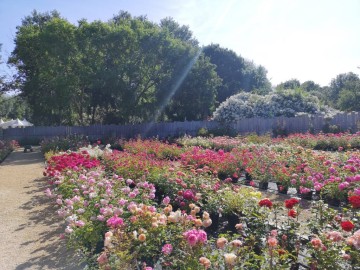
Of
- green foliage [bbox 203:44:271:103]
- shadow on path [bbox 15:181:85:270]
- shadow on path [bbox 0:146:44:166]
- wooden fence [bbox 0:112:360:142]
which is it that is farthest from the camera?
green foliage [bbox 203:44:271:103]

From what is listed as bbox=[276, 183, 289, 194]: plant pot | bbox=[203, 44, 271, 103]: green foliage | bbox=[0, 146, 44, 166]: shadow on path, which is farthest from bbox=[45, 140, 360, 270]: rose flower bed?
bbox=[203, 44, 271, 103]: green foliage

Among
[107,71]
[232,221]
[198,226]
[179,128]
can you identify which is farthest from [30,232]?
[179,128]

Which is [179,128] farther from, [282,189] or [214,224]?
[214,224]

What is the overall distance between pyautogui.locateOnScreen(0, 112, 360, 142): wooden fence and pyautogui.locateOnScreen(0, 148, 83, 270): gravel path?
49.5ft

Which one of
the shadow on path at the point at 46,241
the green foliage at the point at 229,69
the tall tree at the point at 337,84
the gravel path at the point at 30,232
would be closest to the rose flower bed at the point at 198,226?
the shadow on path at the point at 46,241

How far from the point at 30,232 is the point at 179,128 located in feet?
66.7

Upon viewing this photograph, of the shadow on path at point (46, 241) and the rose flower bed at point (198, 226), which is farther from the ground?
the rose flower bed at point (198, 226)

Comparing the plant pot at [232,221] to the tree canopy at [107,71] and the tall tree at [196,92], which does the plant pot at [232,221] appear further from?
the tall tree at [196,92]

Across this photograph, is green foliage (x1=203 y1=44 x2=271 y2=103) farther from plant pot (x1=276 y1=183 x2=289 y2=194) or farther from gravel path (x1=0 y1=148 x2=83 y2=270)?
gravel path (x1=0 y1=148 x2=83 y2=270)

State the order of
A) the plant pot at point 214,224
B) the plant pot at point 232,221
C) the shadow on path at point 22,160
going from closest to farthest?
the plant pot at point 232,221 < the plant pot at point 214,224 < the shadow on path at point 22,160

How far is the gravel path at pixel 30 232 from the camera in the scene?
4.16 metres

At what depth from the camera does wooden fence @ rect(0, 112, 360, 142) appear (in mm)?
20719

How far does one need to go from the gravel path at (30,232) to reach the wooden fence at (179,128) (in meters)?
15.1

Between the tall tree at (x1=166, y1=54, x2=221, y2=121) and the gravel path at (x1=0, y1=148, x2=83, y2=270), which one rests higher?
the tall tree at (x1=166, y1=54, x2=221, y2=121)
